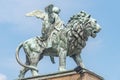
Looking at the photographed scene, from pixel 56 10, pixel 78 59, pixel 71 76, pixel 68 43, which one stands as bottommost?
pixel 71 76

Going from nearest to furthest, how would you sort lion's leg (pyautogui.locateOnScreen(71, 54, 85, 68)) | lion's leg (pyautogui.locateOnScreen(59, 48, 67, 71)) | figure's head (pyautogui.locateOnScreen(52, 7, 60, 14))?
lion's leg (pyautogui.locateOnScreen(59, 48, 67, 71)) → lion's leg (pyautogui.locateOnScreen(71, 54, 85, 68)) → figure's head (pyautogui.locateOnScreen(52, 7, 60, 14))

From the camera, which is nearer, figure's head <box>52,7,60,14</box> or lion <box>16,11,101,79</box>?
lion <box>16,11,101,79</box>

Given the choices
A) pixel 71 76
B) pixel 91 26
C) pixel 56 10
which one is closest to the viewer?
pixel 71 76

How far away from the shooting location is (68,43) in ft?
63.7

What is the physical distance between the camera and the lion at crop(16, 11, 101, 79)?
1931cm

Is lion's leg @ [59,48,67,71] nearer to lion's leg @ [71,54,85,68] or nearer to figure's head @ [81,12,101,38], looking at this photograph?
lion's leg @ [71,54,85,68]

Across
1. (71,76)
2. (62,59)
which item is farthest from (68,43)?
(71,76)

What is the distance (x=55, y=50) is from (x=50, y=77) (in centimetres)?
97

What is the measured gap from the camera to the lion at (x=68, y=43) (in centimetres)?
1931

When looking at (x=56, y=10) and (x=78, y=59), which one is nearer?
(x=78, y=59)

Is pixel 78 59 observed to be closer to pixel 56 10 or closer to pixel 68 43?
pixel 68 43

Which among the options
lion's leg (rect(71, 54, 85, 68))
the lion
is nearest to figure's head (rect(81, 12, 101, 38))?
the lion

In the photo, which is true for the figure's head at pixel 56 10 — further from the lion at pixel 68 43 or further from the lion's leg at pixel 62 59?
the lion's leg at pixel 62 59

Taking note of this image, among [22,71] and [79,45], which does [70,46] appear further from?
[22,71]
